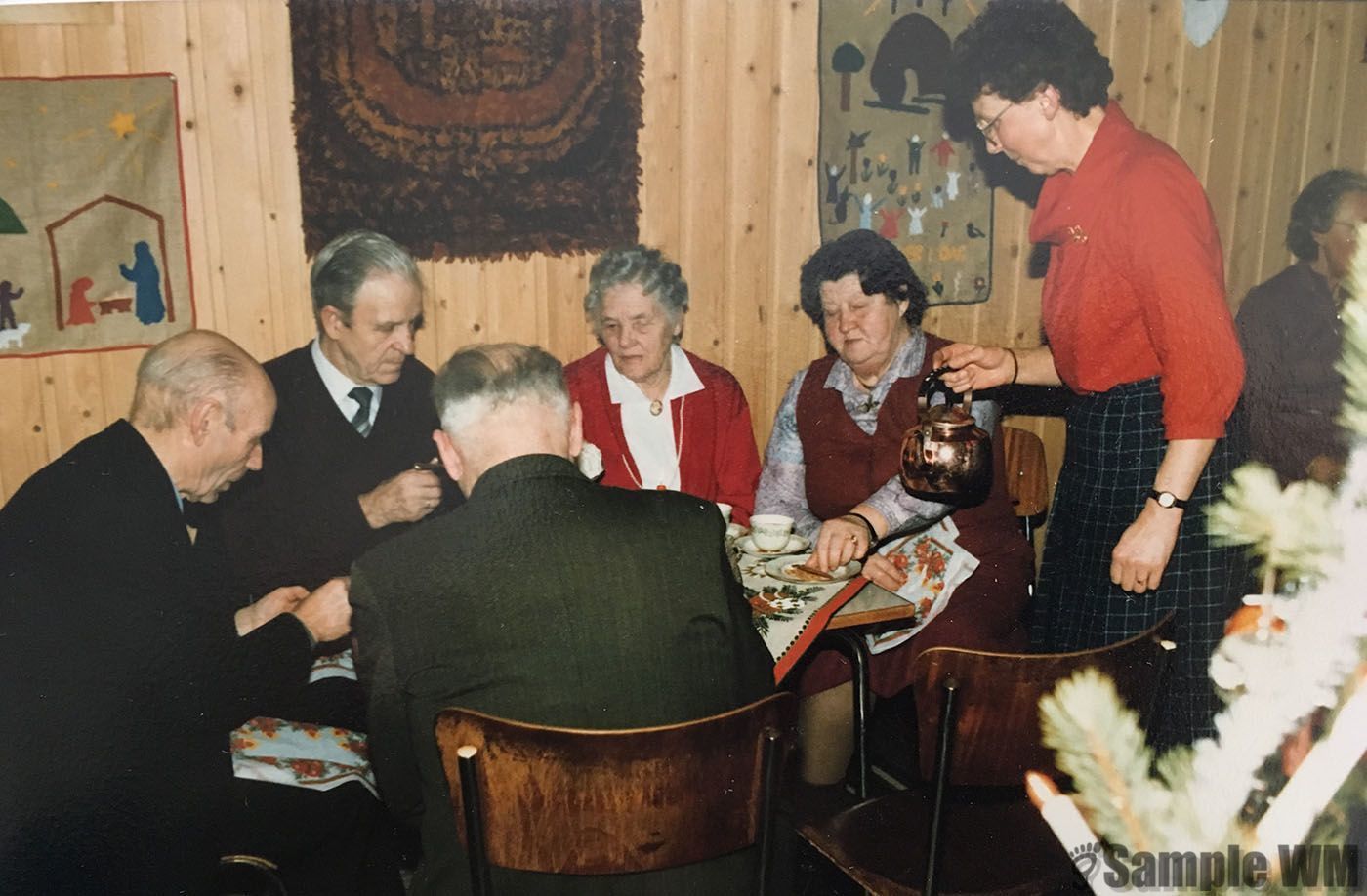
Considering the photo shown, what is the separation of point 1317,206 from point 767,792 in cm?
180

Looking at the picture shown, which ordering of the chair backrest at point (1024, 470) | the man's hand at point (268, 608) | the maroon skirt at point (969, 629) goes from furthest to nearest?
the chair backrest at point (1024, 470) → the maroon skirt at point (969, 629) → the man's hand at point (268, 608)

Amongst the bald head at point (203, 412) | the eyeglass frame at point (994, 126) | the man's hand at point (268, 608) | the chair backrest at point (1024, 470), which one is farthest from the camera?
the chair backrest at point (1024, 470)

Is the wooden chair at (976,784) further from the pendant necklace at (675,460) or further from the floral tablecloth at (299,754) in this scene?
the pendant necklace at (675,460)

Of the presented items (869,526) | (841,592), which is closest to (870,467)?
(869,526)

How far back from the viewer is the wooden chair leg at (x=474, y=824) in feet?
3.77

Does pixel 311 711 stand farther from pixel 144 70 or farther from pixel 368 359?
pixel 144 70

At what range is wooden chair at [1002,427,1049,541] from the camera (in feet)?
8.34

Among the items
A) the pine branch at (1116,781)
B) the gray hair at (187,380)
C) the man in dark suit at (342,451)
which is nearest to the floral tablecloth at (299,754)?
the man in dark suit at (342,451)

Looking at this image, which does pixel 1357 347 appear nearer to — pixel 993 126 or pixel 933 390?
pixel 993 126

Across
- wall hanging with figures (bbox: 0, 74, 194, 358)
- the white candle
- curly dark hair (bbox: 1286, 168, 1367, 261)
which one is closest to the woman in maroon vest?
curly dark hair (bbox: 1286, 168, 1367, 261)

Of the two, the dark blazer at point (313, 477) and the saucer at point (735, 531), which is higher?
the dark blazer at point (313, 477)

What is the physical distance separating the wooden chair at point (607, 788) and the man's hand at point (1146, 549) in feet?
2.48

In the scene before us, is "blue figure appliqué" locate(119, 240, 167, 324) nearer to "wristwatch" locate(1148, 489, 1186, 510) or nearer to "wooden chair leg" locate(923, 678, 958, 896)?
"wooden chair leg" locate(923, 678, 958, 896)

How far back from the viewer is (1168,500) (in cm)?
167
